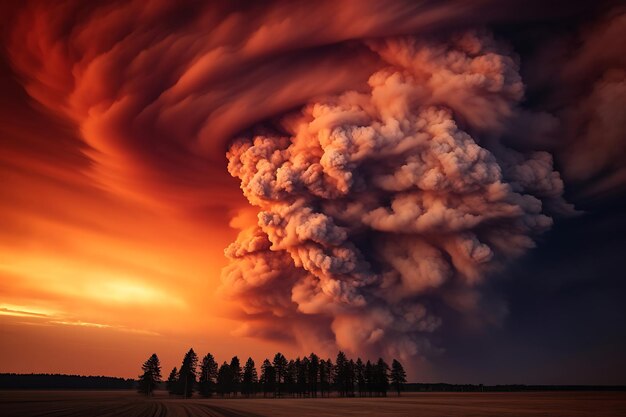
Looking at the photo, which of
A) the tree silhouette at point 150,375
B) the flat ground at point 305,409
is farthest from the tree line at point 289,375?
the flat ground at point 305,409

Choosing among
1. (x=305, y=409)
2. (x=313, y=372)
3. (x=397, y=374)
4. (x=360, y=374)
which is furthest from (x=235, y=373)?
(x=305, y=409)

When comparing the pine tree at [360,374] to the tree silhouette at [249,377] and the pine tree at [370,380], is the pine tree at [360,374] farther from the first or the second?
the tree silhouette at [249,377]

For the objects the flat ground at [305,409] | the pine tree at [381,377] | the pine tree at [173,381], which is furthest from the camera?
the pine tree at [173,381]

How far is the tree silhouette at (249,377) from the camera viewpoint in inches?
4013

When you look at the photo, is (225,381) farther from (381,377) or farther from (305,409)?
(305,409)

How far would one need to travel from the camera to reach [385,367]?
97.6m

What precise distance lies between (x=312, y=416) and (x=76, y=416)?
52.8ft

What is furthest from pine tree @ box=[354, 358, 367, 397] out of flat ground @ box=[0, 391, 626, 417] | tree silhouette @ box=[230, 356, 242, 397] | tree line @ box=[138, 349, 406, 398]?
flat ground @ box=[0, 391, 626, 417]

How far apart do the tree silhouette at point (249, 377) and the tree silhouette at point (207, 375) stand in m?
8.08

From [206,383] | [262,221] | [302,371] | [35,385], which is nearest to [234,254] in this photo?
[262,221]

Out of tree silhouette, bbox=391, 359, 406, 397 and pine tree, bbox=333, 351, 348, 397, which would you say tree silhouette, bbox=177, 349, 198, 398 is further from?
tree silhouette, bbox=391, 359, 406, 397

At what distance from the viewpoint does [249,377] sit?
335 ft

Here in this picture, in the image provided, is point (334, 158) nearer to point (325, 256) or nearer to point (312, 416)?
point (325, 256)

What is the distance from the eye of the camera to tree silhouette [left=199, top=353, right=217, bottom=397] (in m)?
102
